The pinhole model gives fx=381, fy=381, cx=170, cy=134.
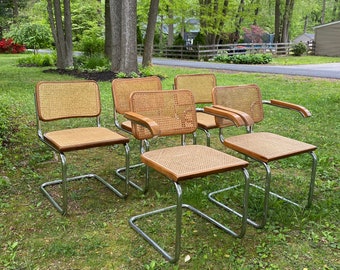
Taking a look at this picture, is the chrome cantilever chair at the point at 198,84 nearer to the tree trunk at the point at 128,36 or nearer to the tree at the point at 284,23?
the tree trunk at the point at 128,36

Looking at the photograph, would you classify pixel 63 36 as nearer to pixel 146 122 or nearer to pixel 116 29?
pixel 116 29

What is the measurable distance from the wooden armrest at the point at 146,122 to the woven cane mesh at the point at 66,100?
Answer: 79 centimetres

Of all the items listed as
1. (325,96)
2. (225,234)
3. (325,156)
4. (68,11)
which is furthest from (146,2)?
(225,234)

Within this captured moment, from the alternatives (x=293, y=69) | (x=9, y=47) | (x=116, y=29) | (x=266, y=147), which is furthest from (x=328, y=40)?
(x=266, y=147)

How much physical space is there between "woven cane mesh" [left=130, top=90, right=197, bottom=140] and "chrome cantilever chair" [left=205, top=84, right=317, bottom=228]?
0.51ft

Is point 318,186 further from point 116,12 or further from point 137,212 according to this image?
point 116,12

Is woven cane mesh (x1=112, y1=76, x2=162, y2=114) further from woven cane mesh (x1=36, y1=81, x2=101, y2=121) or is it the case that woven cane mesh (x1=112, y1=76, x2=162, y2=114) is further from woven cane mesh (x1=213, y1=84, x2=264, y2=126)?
woven cane mesh (x1=213, y1=84, x2=264, y2=126)

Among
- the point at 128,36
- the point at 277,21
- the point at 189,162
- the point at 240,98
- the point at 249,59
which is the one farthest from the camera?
the point at 277,21

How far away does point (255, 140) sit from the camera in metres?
2.73

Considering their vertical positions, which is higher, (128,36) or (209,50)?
(128,36)

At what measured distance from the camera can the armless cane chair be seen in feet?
8.87

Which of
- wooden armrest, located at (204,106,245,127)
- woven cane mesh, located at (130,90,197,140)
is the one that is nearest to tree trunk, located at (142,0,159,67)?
woven cane mesh, located at (130,90,197,140)

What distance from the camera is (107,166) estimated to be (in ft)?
11.9

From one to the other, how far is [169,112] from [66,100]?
95cm
